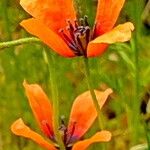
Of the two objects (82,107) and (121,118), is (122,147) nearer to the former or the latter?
(121,118)

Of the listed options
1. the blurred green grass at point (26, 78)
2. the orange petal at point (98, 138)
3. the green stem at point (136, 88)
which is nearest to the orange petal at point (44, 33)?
the orange petal at point (98, 138)

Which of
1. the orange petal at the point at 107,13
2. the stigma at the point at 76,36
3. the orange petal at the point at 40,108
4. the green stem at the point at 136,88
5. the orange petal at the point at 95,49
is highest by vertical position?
the orange petal at the point at 107,13

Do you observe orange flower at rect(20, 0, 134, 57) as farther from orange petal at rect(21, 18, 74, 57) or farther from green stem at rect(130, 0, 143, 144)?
green stem at rect(130, 0, 143, 144)

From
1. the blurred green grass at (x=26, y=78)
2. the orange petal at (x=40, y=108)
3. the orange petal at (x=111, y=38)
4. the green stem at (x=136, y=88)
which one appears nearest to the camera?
the orange petal at (x=111, y=38)

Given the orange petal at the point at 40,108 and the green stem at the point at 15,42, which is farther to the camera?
the orange petal at the point at 40,108

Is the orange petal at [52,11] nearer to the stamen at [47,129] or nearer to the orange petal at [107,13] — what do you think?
the orange petal at [107,13]

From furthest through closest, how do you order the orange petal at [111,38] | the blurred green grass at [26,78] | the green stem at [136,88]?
the blurred green grass at [26,78] < the green stem at [136,88] < the orange petal at [111,38]

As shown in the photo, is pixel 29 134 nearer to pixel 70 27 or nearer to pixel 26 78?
pixel 70 27

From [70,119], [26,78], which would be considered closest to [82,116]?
[70,119]

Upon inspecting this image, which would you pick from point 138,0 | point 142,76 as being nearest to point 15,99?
point 142,76
